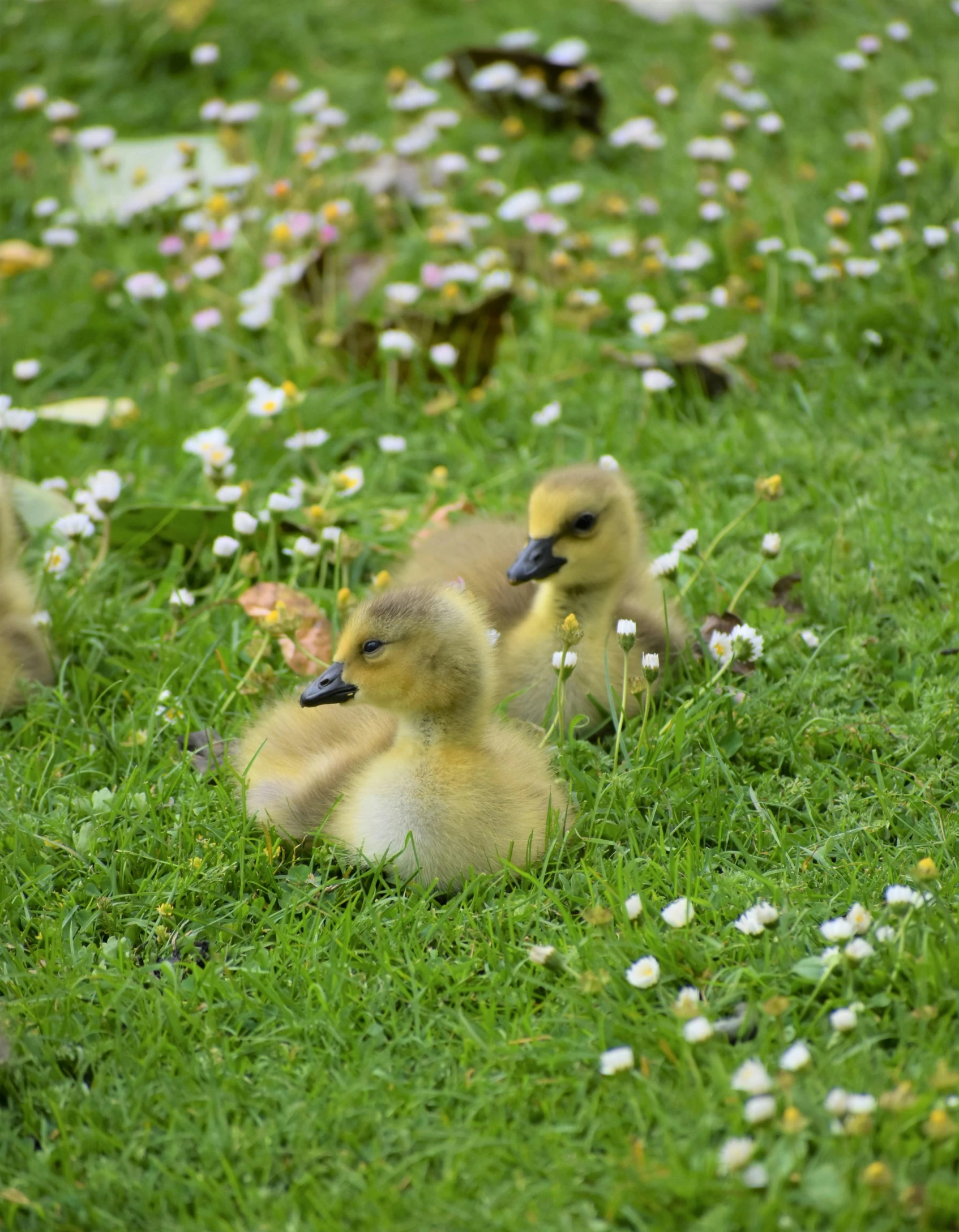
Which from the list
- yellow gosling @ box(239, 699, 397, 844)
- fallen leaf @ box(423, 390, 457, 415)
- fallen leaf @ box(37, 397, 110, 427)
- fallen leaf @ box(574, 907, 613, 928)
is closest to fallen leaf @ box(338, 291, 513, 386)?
fallen leaf @ box(423, 390, 457, 415)

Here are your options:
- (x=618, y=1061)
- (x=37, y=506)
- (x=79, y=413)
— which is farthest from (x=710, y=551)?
(x=79, y=413)

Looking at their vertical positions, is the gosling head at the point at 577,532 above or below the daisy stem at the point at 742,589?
above

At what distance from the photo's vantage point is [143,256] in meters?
5.80

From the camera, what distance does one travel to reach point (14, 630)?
3.50 meters

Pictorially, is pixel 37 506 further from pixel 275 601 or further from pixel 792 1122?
pixel 792 1122

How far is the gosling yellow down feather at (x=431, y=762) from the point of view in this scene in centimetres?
285

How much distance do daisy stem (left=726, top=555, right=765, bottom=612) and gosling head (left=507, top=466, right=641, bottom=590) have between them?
0.31 m

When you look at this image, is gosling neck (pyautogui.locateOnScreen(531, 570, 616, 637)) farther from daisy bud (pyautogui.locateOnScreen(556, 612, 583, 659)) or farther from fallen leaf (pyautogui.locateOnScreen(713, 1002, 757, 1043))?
fallen leaf (pyautogui.locateOnScreen(713, 1002, 757, 1043))

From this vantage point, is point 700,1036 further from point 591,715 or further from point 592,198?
point 592,198

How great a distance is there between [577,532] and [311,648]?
30.8 inches

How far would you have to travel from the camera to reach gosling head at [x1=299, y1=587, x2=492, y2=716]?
2842 millimetres

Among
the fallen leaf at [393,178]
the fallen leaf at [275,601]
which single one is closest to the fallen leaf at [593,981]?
the fallen leaf at [275,601]

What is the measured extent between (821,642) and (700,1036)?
142 centimetres

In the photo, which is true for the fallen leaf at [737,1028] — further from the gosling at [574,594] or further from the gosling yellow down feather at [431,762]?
the gosling at [574,594]
